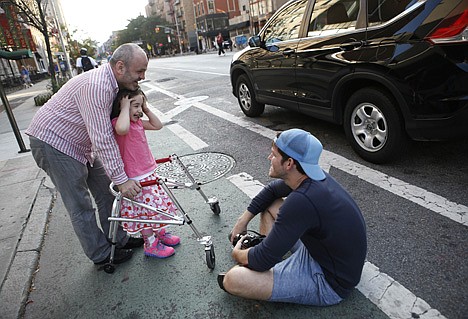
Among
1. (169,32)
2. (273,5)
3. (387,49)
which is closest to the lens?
(387,49)

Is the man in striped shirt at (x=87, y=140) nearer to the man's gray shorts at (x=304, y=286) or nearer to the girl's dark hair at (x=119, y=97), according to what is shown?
the girl's dark hair at (x=119, y=97)

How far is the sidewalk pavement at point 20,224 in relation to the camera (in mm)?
2699

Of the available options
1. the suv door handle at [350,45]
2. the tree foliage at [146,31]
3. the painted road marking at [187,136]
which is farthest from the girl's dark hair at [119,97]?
the tree foliage at [146,31]

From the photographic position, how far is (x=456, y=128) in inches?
124

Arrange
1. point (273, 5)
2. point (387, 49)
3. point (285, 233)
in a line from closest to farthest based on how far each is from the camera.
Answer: point (285, 233) < point (387, 49) < point (273, 5)

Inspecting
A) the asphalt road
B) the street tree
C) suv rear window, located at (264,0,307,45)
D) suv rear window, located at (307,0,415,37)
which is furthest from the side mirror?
the street tree

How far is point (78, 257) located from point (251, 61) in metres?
4.28

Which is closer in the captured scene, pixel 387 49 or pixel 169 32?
pixel 387 49

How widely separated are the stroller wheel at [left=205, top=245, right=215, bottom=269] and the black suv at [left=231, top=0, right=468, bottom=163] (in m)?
2.35

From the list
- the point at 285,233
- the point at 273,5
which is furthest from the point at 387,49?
the point at 273,5

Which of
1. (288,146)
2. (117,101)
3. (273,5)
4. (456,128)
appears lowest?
(456,128)

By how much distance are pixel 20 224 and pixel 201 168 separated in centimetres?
218

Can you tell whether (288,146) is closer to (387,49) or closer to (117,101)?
(117,101)

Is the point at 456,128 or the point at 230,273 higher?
the point at 456,128
